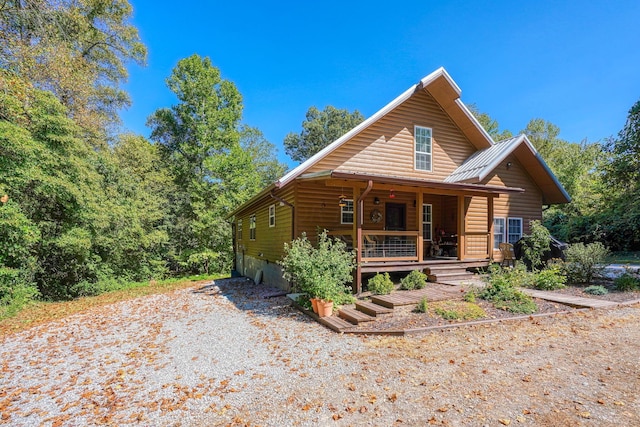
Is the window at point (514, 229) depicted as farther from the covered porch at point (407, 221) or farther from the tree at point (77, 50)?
the tree at point (77, 50)

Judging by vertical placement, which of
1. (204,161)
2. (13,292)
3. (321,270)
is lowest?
(13,292)

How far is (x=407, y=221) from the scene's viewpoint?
41.3 ft

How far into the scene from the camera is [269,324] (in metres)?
7.15

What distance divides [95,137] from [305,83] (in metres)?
16.6

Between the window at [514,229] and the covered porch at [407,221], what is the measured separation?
1.26 metres

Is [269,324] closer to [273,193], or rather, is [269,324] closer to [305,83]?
[273,193]

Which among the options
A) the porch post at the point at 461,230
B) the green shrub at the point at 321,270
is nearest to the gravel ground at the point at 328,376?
the green shrub at the point at 321,270

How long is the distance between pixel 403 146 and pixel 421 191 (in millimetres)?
3370

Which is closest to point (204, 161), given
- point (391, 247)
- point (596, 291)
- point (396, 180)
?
point (391, 247)

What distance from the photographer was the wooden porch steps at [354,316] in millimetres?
6531

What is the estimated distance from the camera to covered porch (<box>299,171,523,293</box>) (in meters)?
9.00

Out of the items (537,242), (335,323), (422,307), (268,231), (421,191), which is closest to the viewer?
(335,323)

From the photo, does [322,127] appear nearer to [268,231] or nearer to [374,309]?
[268,231]

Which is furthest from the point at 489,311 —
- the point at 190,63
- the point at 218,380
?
the point at 190,63
